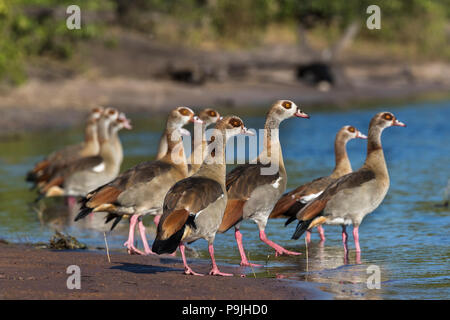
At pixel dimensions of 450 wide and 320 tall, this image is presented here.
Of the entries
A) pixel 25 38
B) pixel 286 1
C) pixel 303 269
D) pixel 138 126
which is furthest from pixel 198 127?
pixel 286 1

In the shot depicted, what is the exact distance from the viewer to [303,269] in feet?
31.3

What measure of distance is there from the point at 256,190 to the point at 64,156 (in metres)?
7.92

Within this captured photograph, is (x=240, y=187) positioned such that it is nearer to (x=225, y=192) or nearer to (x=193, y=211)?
(x=225, y=192)

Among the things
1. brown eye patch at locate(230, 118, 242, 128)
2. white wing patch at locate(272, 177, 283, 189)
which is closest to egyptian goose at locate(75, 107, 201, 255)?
white wing patch at locate(272, 177, 283, 189)

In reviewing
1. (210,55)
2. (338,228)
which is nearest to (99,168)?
(338,228)

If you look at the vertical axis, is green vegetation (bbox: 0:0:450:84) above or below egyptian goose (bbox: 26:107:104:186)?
above

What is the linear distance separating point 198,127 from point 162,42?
32625 mm

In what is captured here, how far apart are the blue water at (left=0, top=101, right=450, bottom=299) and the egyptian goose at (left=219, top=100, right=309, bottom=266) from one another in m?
0.52

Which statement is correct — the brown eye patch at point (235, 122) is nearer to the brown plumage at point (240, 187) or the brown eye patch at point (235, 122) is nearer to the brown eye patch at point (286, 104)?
the brown plumage at point (240, 187)

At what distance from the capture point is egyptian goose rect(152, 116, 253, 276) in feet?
27.5

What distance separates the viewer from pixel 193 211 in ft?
28.2

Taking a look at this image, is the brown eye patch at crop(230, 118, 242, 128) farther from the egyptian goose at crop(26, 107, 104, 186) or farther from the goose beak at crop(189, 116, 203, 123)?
the egyptian goose at crop(26, 107, 104, 186)

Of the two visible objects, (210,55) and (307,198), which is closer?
(307,198)
